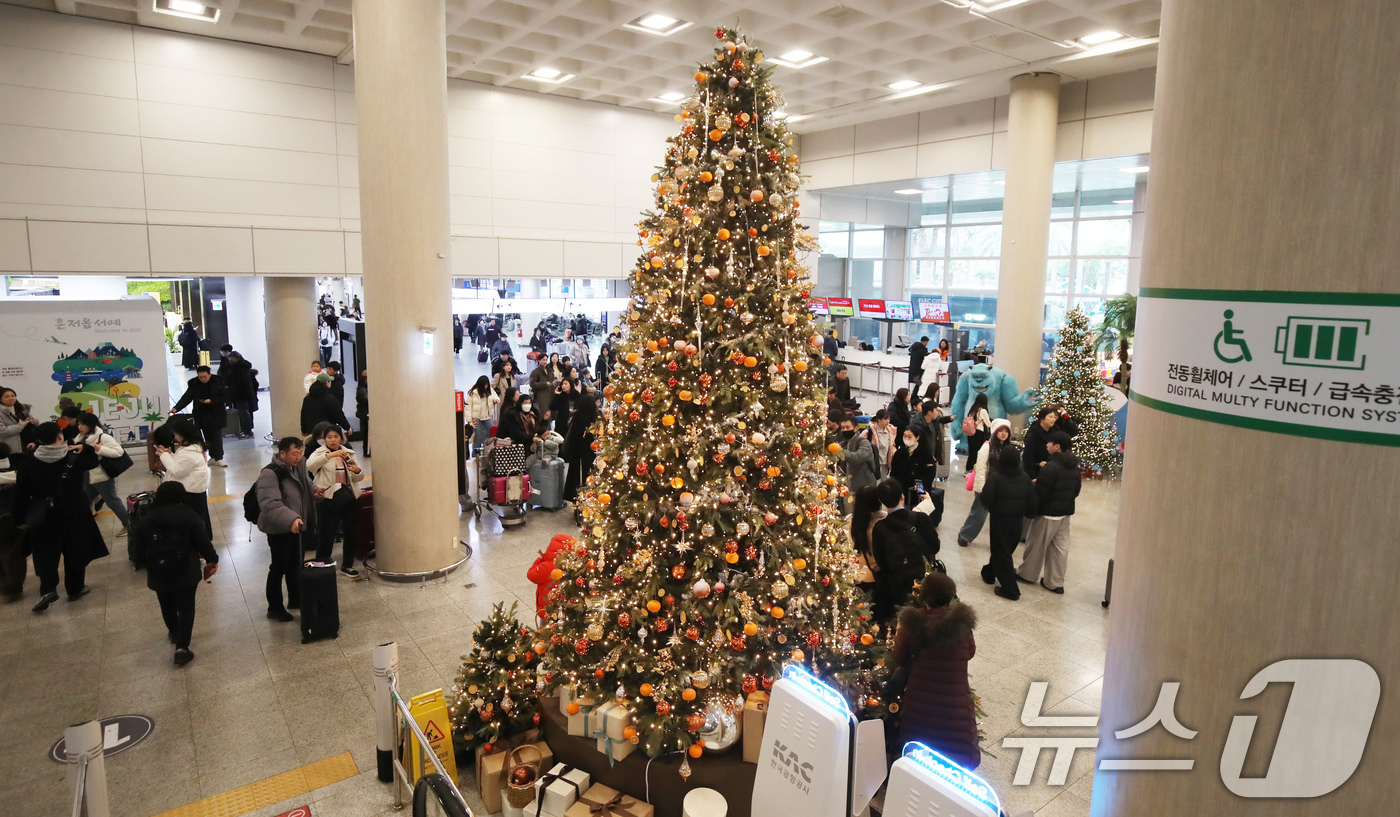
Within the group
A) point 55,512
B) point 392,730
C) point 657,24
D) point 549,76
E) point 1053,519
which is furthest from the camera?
point 549,76

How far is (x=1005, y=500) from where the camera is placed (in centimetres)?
720

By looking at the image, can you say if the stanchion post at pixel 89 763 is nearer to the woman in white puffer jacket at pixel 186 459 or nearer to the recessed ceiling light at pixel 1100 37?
the woman in white puffer jacket at pixel 186 459

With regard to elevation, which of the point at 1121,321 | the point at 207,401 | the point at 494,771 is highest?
the point at 1121,321

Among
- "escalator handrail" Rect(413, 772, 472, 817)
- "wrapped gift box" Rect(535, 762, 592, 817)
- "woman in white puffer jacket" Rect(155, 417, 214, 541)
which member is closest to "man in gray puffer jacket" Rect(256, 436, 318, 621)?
"woman in white puffer jacket" Rect(155, 417, 214, 541)

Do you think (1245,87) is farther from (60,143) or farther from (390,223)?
(60,143)

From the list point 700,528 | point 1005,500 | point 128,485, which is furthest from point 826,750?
point 128,485

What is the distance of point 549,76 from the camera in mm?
12727

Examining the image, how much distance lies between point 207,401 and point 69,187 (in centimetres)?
314

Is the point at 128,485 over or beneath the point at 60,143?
beneath

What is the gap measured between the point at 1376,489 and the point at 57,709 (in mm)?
7116

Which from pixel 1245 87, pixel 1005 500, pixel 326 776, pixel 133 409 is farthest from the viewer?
pixel 133 409

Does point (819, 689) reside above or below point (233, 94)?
below

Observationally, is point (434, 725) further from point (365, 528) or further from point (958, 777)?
point (365, 528)

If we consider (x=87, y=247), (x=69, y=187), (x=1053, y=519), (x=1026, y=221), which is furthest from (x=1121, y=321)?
(x=69, y=187)
